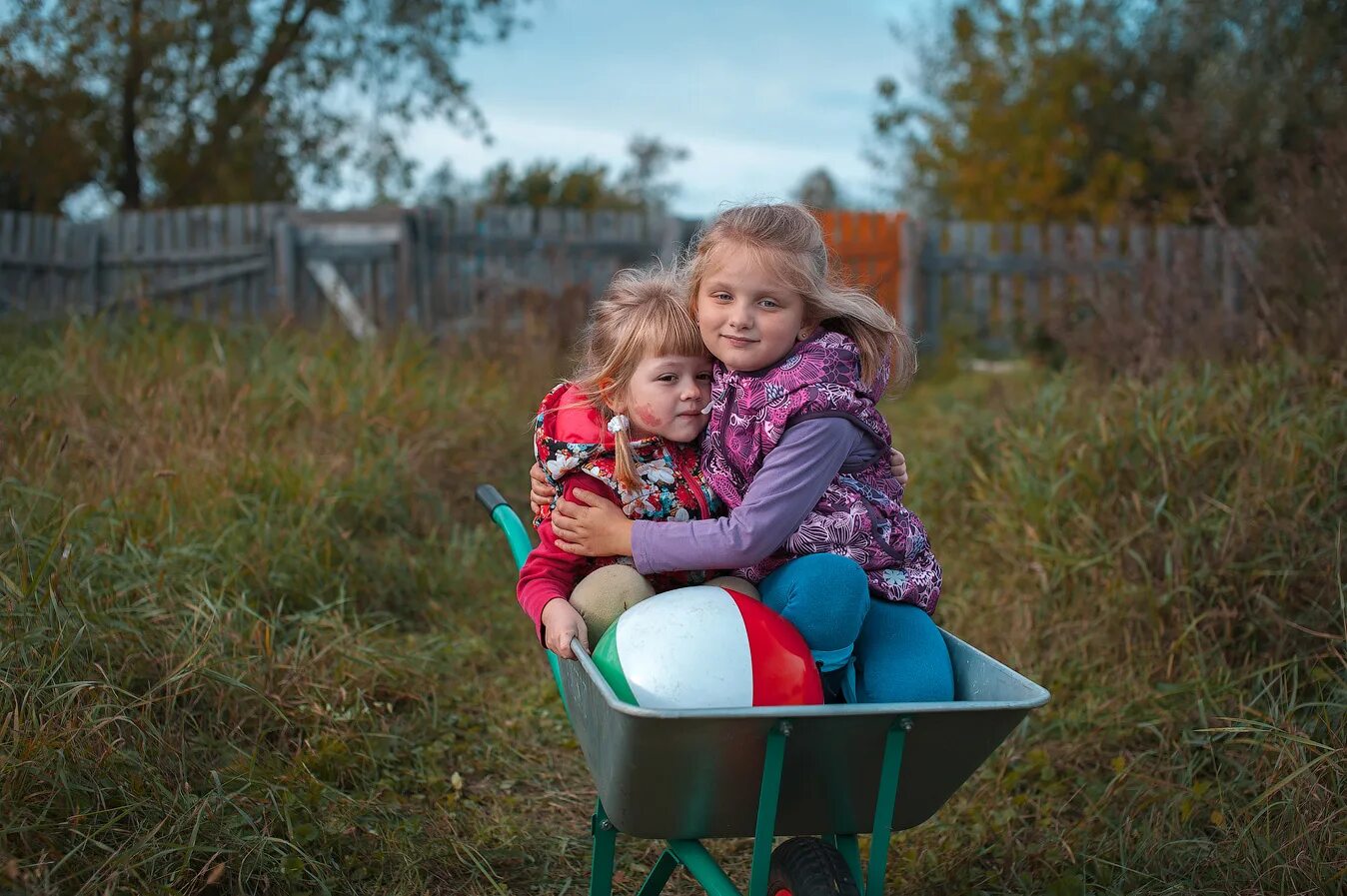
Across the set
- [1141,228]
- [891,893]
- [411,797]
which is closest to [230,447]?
[411,797]

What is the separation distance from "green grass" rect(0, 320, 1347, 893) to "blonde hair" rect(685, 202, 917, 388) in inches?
55.4

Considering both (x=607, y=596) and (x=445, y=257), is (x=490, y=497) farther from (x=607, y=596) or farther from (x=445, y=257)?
(x=445, y=257)

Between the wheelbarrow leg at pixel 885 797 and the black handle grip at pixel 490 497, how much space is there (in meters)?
1.35

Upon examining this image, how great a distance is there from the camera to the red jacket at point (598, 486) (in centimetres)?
241

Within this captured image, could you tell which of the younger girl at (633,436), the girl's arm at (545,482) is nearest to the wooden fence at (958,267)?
the girl's arm at (545,482)

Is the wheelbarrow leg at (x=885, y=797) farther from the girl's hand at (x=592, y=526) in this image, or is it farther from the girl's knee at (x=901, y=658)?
the girl's hand at (x=592, y=526)

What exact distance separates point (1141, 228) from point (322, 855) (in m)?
9.96

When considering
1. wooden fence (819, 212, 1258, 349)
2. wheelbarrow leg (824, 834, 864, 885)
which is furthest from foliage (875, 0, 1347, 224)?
wheelbarrow leg (824, 834, 864, 885)

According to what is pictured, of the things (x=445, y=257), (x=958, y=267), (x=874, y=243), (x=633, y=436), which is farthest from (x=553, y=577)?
(x=958, y=267)

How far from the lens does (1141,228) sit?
10.7 metres

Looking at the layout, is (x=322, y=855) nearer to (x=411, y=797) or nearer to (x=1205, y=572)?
(x=411, y=797)

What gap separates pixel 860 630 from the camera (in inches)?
88.7

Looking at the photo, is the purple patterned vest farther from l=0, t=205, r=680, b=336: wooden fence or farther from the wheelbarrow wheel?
l=0, t=205, r=680, b=336: wooden fence

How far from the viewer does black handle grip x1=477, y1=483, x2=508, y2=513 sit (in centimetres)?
301
